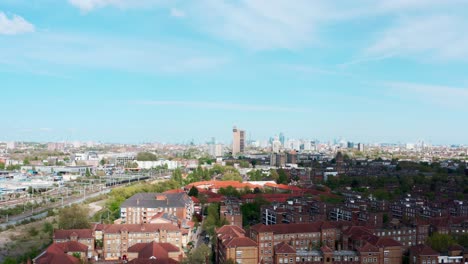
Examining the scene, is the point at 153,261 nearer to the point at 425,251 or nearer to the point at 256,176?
the point at 425,251

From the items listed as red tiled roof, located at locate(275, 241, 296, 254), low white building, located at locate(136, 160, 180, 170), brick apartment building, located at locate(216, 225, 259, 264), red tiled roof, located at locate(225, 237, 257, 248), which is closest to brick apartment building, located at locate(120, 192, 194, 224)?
brick apartment building, located at locate(216, 225, 259, 264)

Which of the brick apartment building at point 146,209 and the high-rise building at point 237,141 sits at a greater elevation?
the high-rise building at point 237,141

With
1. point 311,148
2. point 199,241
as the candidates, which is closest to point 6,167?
point 199,241

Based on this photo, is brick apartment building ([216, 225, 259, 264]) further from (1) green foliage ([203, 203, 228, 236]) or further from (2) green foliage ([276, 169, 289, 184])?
(2) green foliage ([276, 169, 289, 184])

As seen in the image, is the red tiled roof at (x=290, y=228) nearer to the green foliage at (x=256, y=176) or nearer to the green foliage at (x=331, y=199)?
the green foliage at (x=331, y=199)

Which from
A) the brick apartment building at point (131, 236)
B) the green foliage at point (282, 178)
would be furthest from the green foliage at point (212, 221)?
the green foliage at point (282, 178)

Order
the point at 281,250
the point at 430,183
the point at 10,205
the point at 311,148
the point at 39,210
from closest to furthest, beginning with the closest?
the point at 281,250
the point at 39,210
the point at 10,205
the point at 430,183
the point at 311,148

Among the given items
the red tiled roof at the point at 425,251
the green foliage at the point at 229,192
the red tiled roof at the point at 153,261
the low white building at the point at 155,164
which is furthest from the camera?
the low white building at the point at 155,164

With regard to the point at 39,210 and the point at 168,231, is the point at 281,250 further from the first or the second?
the point at 39,210
